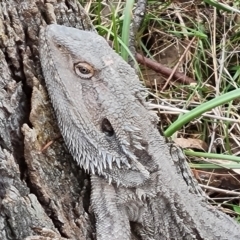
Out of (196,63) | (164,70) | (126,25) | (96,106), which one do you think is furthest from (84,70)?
(196,63)

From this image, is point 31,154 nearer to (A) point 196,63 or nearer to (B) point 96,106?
(B) point 96,106

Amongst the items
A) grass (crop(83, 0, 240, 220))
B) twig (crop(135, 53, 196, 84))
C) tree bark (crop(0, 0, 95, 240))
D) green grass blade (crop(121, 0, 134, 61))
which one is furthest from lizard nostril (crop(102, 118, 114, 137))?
twig (crop(135, 53, 196, 84))

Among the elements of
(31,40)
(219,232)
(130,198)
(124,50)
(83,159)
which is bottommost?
(219,232)

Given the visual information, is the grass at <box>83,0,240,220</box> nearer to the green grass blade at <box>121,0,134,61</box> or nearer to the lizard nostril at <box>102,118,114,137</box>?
the green grass blade at <box>121,0,134,61</box>

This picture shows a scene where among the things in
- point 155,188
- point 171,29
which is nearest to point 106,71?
point 155,188

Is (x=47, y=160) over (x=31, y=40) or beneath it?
beneath

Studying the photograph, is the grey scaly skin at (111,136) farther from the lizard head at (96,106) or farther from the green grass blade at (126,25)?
the green grass blade at (126,25)

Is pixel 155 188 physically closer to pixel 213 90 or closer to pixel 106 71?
pixel 106 71
